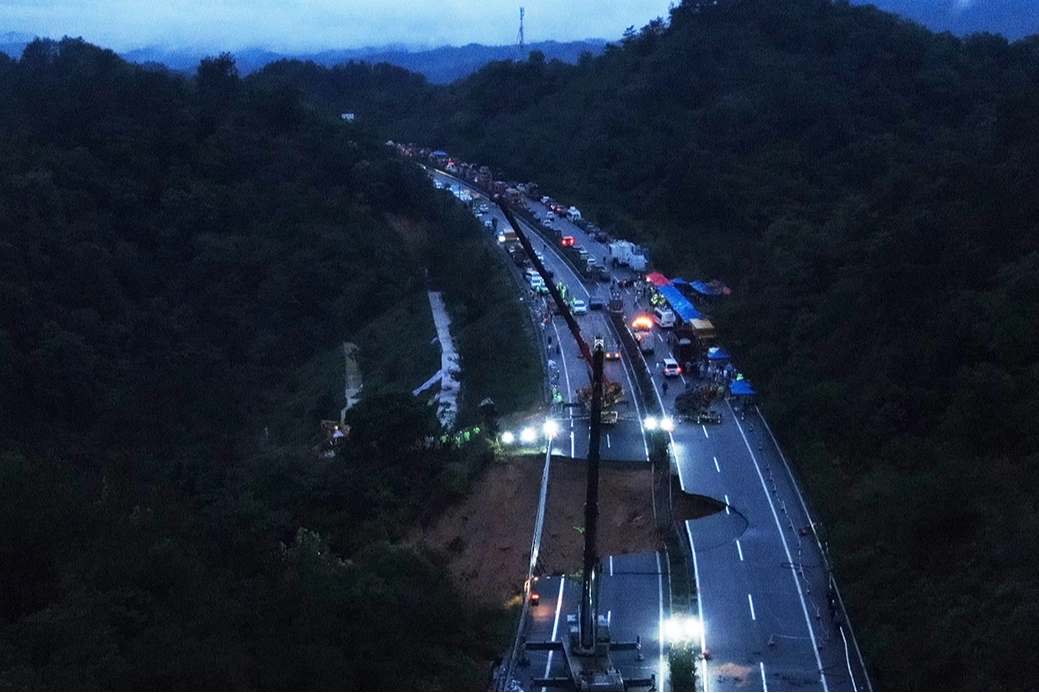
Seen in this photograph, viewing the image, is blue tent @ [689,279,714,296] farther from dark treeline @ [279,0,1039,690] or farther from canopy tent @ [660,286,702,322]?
dark treeline @ [279,0,1039,690]

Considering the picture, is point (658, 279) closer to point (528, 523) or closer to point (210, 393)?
point (210, 393)

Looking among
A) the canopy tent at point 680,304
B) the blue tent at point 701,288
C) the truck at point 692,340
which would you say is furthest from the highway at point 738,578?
the blue tent at point 701,288

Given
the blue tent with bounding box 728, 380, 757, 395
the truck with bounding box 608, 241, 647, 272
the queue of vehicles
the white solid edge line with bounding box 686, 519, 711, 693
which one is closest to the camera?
the white solid edge line with bounding box 686, 519, 711, 693

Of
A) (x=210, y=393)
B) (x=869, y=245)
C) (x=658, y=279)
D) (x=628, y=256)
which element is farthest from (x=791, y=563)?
(x=628, y=256)

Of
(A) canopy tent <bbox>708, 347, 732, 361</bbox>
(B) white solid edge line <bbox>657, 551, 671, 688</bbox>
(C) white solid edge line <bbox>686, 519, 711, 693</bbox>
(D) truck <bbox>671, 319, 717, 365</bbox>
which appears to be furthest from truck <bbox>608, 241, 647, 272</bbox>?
(B) white solid edge line <bbox>657, 551, 671, 688</bbox>

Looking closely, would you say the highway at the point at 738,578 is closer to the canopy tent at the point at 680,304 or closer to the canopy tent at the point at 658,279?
the canopy tent at the point at 680,304
